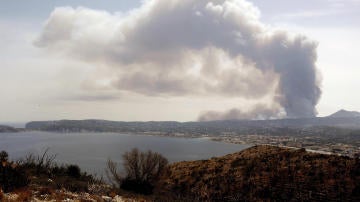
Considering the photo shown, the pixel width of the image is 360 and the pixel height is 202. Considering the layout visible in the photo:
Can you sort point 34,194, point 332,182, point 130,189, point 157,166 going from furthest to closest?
point 157,166
point 130,189
point 332,182
point 34,194

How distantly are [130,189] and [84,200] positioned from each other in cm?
1213

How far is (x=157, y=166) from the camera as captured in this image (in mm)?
40469

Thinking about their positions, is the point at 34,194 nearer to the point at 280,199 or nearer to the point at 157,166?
the point at 280,199

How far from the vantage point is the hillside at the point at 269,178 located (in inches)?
926

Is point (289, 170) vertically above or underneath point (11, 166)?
underneath

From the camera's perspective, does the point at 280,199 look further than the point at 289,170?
No

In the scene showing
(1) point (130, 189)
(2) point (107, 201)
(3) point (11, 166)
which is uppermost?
(3) point (11, 166)

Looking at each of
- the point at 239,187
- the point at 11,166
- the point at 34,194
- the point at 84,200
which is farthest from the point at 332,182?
the point at 11,166

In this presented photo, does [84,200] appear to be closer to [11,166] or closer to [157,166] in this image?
[11,166]

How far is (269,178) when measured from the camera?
2639cm

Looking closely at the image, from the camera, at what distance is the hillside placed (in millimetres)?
23525

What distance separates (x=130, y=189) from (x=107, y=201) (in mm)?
10653

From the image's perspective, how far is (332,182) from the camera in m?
23.8

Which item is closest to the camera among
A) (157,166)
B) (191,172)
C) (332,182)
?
(332,182)
